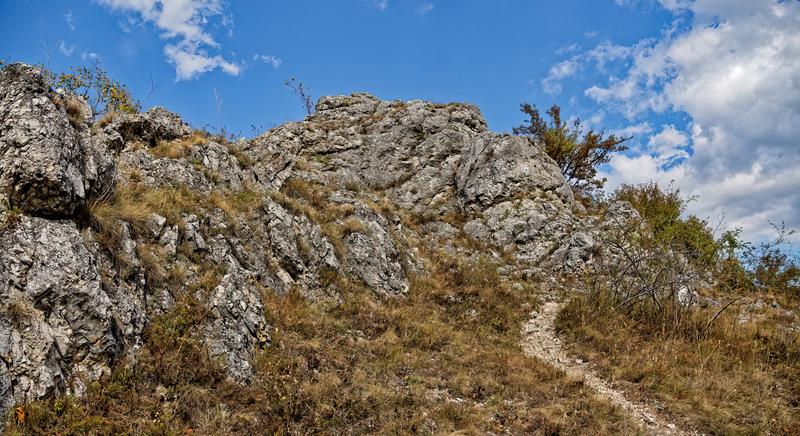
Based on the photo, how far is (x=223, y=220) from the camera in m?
14.0

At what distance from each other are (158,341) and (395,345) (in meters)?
6.05

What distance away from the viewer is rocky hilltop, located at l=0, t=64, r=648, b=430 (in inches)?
309

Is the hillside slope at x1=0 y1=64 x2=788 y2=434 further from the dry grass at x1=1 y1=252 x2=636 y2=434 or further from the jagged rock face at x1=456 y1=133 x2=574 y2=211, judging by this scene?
the jagged rock face at x1=456 y1=133 x2=574 y2=211

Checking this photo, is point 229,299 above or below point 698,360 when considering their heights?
below

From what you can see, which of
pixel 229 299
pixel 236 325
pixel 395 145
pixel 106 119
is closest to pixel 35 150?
pixel 229 299

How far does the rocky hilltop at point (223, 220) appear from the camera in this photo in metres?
7.84

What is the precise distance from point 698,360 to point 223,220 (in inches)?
575

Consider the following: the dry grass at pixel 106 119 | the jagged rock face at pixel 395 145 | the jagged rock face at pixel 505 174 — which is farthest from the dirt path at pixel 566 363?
the dry grass at pixel 106 119

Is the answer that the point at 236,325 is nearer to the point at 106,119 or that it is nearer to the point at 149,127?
the point at 149,127

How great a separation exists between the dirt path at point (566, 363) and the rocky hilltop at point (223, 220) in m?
4.25

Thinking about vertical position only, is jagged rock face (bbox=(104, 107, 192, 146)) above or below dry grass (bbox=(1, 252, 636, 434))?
above

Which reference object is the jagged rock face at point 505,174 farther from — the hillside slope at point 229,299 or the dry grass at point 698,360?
the dry grass at point 698,360

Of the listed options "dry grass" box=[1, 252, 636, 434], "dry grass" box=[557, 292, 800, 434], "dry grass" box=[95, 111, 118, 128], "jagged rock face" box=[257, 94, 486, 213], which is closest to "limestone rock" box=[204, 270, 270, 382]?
"dry grass" box=[1, 252, 636, 434]

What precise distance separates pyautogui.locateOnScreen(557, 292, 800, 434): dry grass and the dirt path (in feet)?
1.29
